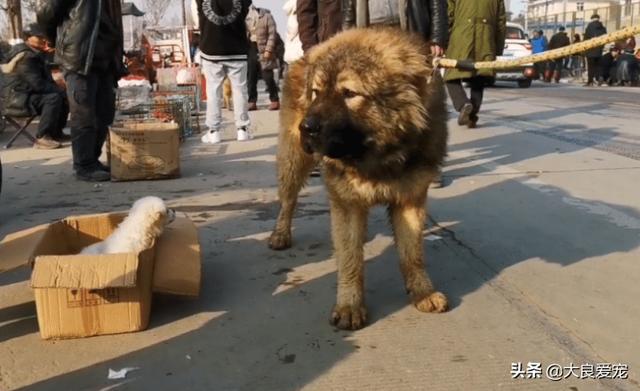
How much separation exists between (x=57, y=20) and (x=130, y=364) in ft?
14.8

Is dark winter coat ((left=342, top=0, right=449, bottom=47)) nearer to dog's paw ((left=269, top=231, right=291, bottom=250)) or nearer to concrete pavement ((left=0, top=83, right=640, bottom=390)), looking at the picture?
concrete pavement ((left=0, top=83, right=640, bottom=390))

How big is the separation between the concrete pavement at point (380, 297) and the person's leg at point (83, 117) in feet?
1.05

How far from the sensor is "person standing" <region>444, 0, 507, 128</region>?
8.40 meters

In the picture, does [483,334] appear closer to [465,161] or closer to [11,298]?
[11,298]

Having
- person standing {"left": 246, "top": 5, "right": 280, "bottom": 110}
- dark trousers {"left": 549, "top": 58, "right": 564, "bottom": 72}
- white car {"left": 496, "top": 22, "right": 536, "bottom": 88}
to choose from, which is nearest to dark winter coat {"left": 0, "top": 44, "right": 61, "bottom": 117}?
person standing {"left": 246, "top": 5, "right": 280, "bottom": 110}

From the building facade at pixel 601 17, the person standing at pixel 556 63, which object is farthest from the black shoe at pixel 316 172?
the building facade at pixel 601 17

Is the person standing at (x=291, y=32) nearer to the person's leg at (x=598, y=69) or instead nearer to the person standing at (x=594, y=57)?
the person standing at (x=594, y=57)

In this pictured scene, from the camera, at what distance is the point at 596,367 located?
255 centimetres

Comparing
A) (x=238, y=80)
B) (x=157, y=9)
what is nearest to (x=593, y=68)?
(x=238, y=80)

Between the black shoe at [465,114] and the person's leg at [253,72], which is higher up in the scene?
the person's leg at [253,72]

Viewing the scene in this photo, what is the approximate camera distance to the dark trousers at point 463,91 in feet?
28.0

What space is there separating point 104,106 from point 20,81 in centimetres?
278

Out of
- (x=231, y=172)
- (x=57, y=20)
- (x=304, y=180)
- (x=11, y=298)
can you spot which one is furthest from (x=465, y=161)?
(x=11, y=298)

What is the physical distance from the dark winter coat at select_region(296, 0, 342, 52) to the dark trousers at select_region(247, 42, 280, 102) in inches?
280
